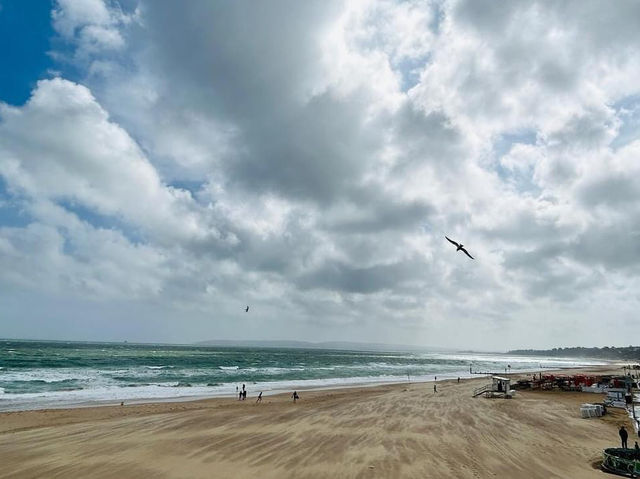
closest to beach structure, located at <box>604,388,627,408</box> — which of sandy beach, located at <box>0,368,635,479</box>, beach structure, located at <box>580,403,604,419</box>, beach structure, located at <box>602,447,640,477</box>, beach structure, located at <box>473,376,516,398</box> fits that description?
sandy beach, located at <box>0,368,635,479</box>

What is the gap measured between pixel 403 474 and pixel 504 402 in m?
27.8

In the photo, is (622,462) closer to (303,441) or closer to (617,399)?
(303,441)

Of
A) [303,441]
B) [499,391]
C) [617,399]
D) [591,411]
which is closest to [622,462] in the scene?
[303,441]

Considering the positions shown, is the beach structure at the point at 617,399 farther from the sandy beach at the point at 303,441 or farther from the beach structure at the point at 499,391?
the beach structure at the point at 499,391

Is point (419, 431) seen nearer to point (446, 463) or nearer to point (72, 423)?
point (446, 463)

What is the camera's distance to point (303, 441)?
65.2 feet

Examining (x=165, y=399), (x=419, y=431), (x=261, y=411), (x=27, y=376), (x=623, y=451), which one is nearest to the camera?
(x=623, y=451)

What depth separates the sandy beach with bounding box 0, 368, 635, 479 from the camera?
15391 millimetres

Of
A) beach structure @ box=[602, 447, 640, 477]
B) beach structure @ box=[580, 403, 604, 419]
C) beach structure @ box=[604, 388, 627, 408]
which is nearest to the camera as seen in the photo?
beach structure @ box=[602, 447, 640, 477]

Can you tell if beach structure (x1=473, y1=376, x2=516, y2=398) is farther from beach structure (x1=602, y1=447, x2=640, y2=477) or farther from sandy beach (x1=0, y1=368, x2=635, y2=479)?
beach structure (x1=602, y1=447, x2=640, y2=477)

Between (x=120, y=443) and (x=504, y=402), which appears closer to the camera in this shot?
(x=120, y=443)

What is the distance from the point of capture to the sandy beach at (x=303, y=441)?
15.4 metres

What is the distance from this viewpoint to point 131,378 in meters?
53.5

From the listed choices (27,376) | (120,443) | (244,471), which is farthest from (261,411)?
(27,376)
